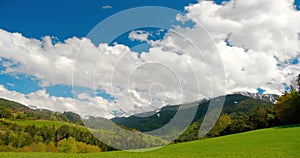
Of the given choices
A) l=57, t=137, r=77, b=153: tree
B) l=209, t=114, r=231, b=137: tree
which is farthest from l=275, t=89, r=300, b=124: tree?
l=57, t=137, r=77, b=153: tree

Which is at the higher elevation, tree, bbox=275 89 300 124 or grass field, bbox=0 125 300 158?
tree, bbox=275 89 300 124

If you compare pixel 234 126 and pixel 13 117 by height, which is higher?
pixel 13 117

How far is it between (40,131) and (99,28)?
14310 cm

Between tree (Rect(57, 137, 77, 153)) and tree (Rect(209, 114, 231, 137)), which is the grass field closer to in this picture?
tree (Rect(209, 114, 231, 137))

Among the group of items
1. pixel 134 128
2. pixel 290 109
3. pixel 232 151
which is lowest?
pixel 232 151

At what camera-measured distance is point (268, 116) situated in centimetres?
6712

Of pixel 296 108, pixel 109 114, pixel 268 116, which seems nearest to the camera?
pixel 109 114

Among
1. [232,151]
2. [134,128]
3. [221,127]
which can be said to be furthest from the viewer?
[221,127]

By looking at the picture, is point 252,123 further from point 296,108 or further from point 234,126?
point 296,108

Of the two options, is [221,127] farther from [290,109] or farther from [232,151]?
[232,151]

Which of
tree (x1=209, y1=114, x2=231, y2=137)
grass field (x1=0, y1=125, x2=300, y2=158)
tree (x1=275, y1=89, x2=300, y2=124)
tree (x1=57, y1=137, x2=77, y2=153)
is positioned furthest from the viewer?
tree (x1=57, y1=137, x2=77, y2=153)


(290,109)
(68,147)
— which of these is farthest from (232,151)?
(68,147)

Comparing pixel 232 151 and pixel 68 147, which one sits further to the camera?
pixel 68 147

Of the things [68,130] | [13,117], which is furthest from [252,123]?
[13,117]
